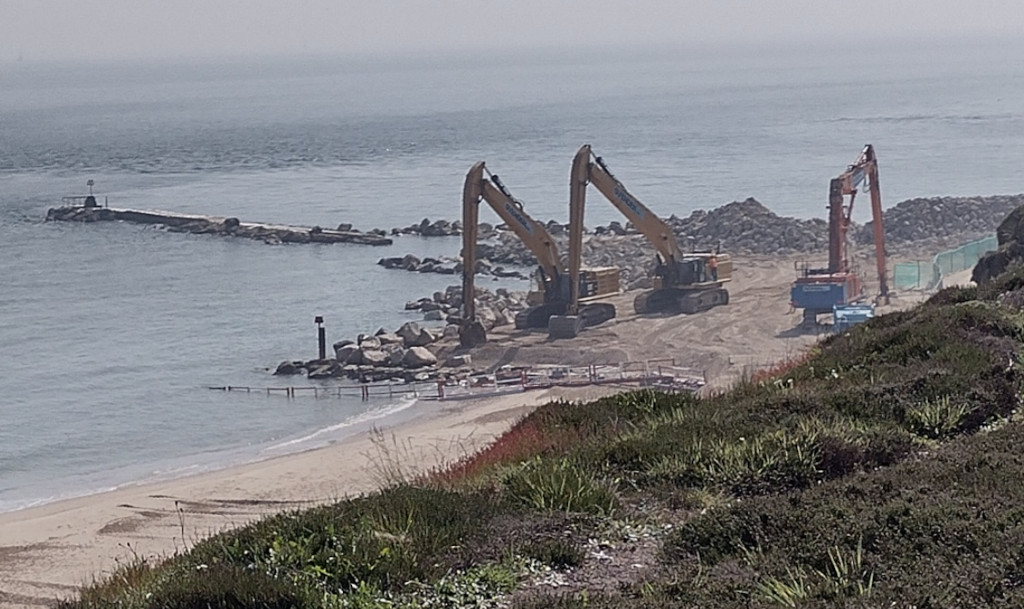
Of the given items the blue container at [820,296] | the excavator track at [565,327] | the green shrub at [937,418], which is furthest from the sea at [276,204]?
the green shrub at [937,418]

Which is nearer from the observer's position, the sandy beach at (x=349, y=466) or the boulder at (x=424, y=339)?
the sandy beach at (x=349, y=466)

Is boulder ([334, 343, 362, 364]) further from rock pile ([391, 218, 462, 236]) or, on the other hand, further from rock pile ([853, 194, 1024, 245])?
rock pile ([391, 218, 462, 236])

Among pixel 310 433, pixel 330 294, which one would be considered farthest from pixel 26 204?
pixel 310 433

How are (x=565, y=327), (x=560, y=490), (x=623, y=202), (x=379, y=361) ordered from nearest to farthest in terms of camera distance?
(x=560, y=490) < (x=379, y=361) < (x=565, y=327) < (x=623, y=202)

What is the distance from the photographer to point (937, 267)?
142 ft

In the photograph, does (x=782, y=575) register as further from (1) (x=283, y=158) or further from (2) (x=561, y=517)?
(1) (x=283, y=158)

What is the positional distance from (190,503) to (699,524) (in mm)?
17594

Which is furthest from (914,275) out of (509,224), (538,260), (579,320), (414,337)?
(414,337)

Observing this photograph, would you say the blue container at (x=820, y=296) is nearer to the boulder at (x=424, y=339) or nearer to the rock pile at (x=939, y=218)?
the boulder at (x=424, y=339)

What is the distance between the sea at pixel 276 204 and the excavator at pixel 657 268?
272 inches

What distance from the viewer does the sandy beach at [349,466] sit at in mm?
18906

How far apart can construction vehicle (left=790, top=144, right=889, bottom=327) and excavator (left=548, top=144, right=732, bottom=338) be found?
2863 mm

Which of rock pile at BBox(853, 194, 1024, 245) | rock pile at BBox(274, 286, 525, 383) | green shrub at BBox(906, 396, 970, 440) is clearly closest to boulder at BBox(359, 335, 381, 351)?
rock pile at BBox(274, 286, 525, 383)

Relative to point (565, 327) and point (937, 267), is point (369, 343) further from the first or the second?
point (937, 267)
